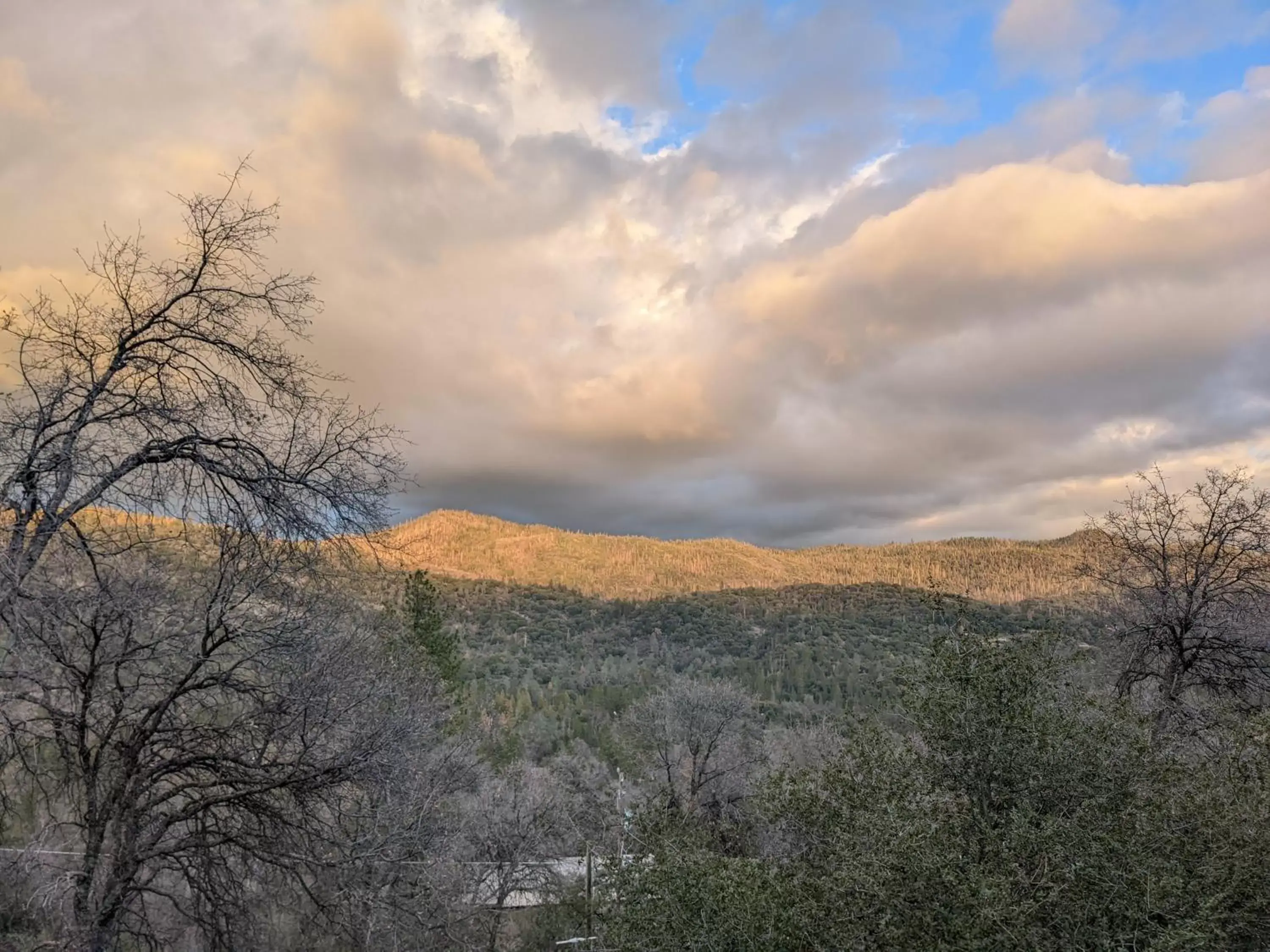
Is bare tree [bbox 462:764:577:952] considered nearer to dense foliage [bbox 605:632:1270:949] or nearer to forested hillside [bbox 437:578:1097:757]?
dense foliage [bbox 605:632:1270:949]

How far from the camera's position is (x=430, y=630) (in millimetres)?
38875

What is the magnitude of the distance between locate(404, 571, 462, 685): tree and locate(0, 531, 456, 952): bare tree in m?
29.4

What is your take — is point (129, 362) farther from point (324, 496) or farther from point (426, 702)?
point (426, 702)

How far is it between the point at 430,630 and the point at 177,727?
108 feet

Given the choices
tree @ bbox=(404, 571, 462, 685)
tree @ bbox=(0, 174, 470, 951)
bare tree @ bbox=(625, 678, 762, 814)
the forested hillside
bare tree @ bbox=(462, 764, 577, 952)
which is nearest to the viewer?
tree @ bbox=(0, 174, 470, 951)

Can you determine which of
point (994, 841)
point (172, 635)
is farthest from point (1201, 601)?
point (172, 635)

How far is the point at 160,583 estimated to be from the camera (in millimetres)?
7820

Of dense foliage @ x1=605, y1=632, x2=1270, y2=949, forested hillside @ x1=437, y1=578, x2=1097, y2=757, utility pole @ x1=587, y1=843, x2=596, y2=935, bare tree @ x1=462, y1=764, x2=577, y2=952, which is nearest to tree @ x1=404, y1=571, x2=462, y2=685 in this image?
forested hillside @ x1=437, y1=578, x2=1097, y2=757

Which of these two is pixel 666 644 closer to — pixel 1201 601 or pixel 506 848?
pixel 506 848

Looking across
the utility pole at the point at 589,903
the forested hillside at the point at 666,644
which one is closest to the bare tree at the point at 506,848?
the utility pole at the point at 589,903

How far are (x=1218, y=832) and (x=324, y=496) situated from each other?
10595 millimetres

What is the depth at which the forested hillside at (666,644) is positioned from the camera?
2660 inches

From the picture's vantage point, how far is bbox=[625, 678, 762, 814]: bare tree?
3316 centimetres

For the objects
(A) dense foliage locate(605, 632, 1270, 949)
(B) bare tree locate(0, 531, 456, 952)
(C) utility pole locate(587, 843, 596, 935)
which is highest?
(B) bare tree locate(0, 531, 456, 952)
